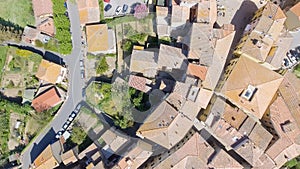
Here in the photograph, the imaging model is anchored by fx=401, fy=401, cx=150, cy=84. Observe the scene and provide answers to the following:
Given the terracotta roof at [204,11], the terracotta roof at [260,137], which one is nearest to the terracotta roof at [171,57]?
the terracotta roof at [204,11]

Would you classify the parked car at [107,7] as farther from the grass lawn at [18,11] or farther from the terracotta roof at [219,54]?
the terracotta roof at [219,54]

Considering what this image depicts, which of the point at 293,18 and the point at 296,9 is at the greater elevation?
the point at 296,9

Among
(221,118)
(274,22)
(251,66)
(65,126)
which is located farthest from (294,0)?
(65,126)

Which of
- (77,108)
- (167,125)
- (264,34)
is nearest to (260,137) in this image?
(167,125)

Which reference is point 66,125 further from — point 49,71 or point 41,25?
point 41,25

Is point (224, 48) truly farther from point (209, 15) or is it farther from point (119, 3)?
point (119, 3)

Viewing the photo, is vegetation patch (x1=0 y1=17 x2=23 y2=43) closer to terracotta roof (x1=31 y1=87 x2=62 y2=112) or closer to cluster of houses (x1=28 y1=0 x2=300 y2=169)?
terracotta roof (x1=31 y1=87 x2=62 y2=112)

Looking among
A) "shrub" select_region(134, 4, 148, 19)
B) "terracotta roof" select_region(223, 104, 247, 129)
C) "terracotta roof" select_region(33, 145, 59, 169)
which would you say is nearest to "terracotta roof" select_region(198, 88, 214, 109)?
"terracotta roof" select_region(223, 104, 247, 129)
